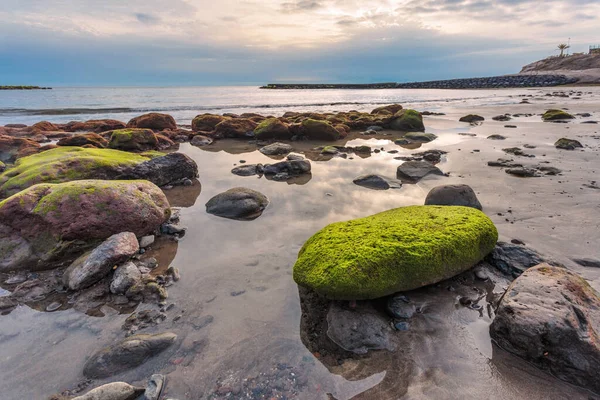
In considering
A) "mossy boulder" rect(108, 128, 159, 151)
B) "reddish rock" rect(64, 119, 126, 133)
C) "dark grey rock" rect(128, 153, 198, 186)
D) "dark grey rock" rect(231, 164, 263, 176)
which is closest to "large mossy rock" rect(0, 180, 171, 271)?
"dark grey rock" rect(128, 153, 198, 186)

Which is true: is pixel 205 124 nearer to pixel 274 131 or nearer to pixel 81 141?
pixel 274 131

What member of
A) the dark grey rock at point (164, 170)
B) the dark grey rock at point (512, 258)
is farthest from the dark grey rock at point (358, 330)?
the dark grey rock at point (164, 170)

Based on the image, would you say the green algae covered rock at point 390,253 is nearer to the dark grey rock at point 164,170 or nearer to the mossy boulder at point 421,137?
the dark grey rock at point 164,170

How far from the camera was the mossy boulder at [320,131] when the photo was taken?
60.3ft

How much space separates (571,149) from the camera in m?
12.9

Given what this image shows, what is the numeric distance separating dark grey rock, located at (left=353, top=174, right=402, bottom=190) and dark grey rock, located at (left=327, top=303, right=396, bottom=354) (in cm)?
564

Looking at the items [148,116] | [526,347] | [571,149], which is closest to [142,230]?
[526,347]

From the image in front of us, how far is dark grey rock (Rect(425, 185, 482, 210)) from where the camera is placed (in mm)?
7262

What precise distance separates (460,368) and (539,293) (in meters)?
1.33

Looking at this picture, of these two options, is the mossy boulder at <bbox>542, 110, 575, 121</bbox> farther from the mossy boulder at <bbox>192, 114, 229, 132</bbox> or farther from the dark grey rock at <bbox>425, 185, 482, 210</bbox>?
the mossy boulder at <bbox>192, 114, 229, 132</bbox>

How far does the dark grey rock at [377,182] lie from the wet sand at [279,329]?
3.02 ft

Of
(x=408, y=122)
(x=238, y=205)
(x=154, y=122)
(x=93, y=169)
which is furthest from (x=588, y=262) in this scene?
(x=154, y=122)

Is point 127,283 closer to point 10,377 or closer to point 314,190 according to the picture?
point 10,377

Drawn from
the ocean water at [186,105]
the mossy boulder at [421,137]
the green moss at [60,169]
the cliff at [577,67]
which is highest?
the cliff at [577,67]
